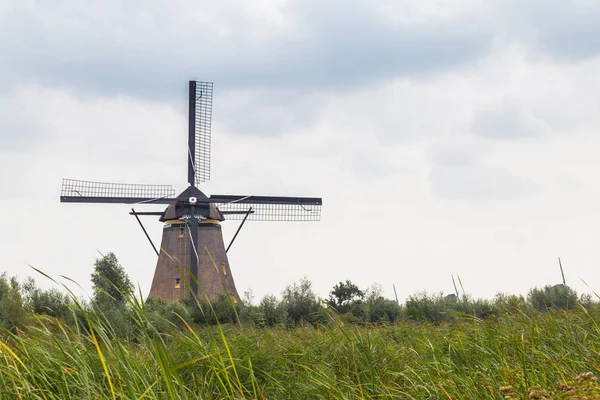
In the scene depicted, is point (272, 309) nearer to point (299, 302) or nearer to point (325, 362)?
point (299, 302)

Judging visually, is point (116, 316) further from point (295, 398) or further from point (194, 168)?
point (295, 398)

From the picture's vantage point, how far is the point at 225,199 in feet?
98.3

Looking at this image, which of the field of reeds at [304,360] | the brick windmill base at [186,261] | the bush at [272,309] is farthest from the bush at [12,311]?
the field of reeds at [304,360]

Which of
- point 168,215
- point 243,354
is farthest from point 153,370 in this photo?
point 168,215

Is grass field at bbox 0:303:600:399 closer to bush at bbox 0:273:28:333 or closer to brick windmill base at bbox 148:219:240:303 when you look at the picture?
bush at bbox 0:273:28:333

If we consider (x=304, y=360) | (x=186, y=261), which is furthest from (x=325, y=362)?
(x=186, y=261)

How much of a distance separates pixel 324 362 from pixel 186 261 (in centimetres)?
2139

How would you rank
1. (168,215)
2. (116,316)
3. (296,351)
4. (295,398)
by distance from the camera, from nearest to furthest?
(295,398), (296,351), (116,316), (168,215)

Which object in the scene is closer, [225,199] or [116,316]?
[116,316]

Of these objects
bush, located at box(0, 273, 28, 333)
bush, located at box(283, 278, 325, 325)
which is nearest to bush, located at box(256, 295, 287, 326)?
bush, located at box(283, 278, 325, 325)

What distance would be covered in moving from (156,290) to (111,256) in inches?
249

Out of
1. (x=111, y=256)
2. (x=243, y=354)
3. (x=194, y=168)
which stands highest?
(x=194, y=168)

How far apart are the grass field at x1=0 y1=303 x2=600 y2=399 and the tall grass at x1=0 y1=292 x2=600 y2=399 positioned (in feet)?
0.06

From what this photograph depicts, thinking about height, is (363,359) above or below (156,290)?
below
